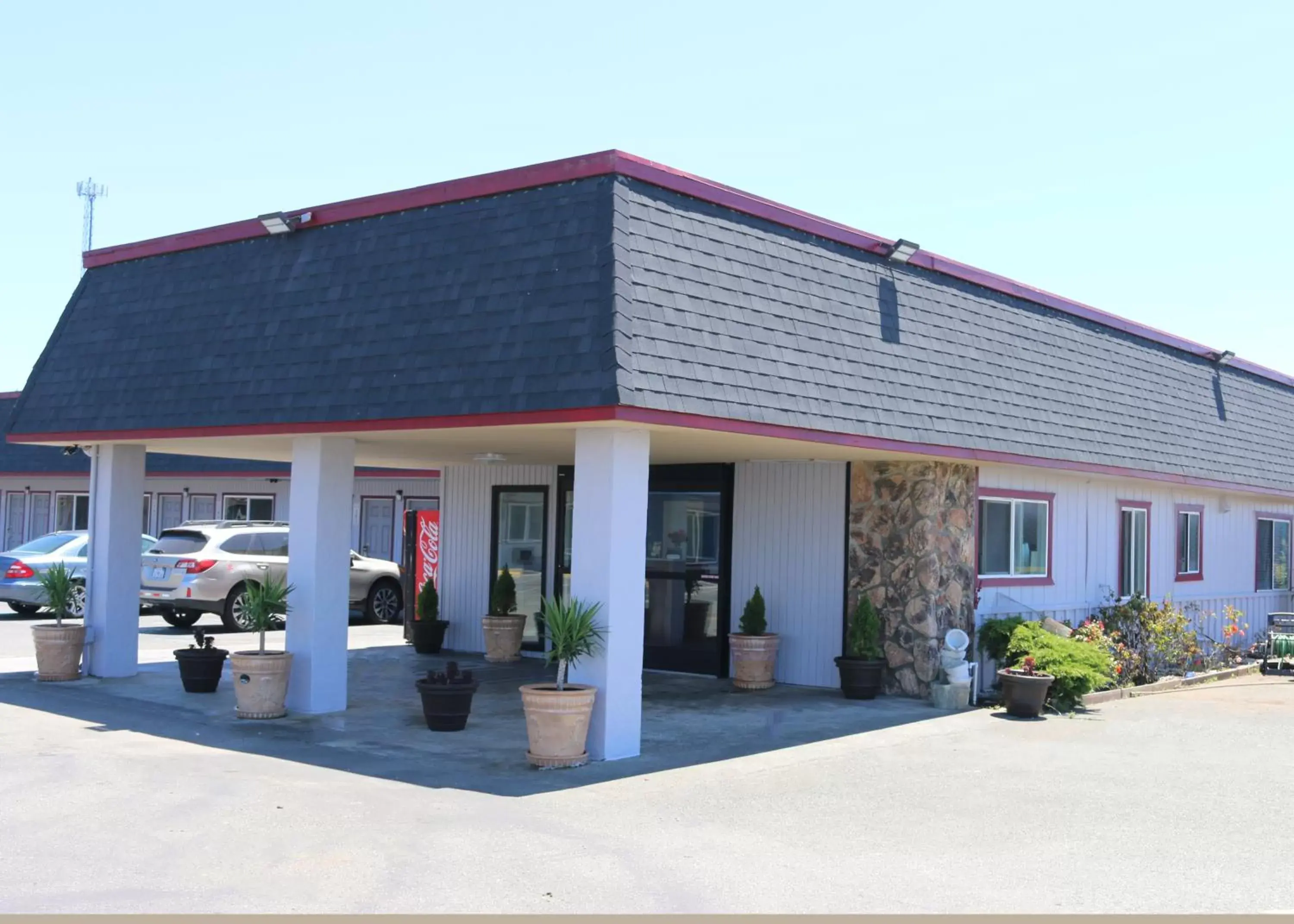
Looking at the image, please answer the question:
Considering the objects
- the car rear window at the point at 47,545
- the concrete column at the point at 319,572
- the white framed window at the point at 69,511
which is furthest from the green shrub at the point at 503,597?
the white framed window at the point at 69,511

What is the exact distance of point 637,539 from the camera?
10570 mm

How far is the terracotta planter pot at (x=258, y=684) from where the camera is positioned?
12.3m

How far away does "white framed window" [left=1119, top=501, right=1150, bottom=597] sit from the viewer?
708 inches

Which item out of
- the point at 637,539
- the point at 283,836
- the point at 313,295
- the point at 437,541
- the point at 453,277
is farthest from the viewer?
the point at 437,541

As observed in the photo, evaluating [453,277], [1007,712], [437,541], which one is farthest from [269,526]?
[1007,712]

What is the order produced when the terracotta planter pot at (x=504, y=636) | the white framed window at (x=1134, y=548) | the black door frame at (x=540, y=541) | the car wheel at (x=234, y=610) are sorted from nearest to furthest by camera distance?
the terracotta planter pot at (x=504, y=636) < the white framed window at (x=1134, y=548) < the black door frame at (x=540, y=541) < the car wheel at (x=234, y=610)

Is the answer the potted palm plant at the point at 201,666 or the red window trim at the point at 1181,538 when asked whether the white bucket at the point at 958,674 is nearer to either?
the red window trim at the point at 1181,538

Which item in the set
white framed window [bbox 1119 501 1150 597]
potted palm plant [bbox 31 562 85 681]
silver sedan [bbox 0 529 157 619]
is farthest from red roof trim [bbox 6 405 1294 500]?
silver sedan [bbox 0 529 157 619]

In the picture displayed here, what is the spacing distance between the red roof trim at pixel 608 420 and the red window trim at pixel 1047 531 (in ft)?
2.13

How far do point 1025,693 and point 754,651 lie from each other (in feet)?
10.2

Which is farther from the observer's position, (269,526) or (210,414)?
(269,526)

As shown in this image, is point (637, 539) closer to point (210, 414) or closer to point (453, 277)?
point (453, 277)

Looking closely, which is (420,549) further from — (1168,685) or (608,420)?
(608,420)

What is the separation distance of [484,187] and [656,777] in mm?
5492
